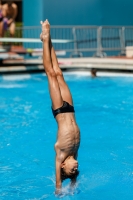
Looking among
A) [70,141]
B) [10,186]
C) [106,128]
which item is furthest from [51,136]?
[70,141]

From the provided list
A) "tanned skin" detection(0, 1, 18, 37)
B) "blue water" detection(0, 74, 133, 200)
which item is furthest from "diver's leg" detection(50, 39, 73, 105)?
"tanned skin" detection(0, 1, 18, 37)

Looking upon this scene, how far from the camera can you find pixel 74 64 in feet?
52.3

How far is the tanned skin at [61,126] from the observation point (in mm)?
5391

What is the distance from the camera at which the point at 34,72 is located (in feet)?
52.6

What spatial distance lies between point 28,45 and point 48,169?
525 inches

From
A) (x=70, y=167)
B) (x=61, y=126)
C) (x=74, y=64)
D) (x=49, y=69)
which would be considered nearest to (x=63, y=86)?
(x=49, y=69)

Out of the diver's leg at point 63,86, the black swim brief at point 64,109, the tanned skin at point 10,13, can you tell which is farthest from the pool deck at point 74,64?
the black swim brief at point 64,109

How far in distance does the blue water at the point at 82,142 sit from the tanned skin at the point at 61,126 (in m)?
0.53

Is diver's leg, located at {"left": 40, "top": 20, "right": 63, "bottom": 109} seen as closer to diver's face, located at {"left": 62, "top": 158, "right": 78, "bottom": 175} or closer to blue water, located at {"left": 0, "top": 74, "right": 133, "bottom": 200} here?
diver's face, located at {"left": 62, "top": 158, "right": 78, "bottom": 175}

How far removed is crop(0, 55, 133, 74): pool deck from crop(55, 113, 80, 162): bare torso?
945cm

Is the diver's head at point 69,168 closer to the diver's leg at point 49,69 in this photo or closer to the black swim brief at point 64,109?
the black swim brief at point 64,109

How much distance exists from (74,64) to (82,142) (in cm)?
806

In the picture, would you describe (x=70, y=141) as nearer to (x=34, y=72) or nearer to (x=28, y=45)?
(x=34, y=72)

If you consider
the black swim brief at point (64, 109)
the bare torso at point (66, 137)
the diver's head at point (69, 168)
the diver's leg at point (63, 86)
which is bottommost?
the diver's head at point (69, 168)
